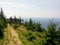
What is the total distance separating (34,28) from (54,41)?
3088cm

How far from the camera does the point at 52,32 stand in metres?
21.2

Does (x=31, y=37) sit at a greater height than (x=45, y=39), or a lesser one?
lesser

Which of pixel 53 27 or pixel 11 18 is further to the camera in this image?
pixel 11 18

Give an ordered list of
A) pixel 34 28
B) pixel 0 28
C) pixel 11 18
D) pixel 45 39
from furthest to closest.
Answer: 1. pixel 11 18
2. pixel 34 28
3. pixel 0 28
4. pixel 45 39

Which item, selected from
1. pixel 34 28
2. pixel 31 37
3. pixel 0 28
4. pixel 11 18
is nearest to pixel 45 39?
pixel 31 37

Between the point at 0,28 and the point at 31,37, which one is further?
the point at 0,28

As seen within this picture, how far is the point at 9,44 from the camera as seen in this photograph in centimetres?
2862

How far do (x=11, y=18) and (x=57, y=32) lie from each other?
67582 mm

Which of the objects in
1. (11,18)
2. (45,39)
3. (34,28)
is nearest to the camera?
(45,39)

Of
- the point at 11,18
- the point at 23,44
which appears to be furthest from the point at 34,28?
the point at 11,18

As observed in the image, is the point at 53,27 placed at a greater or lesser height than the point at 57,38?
Result: greater

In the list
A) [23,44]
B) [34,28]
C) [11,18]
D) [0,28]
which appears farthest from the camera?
[11,18]

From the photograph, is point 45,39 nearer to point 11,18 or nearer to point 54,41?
point 54,41

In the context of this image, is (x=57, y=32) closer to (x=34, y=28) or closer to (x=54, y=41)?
(x=54, y=41)
